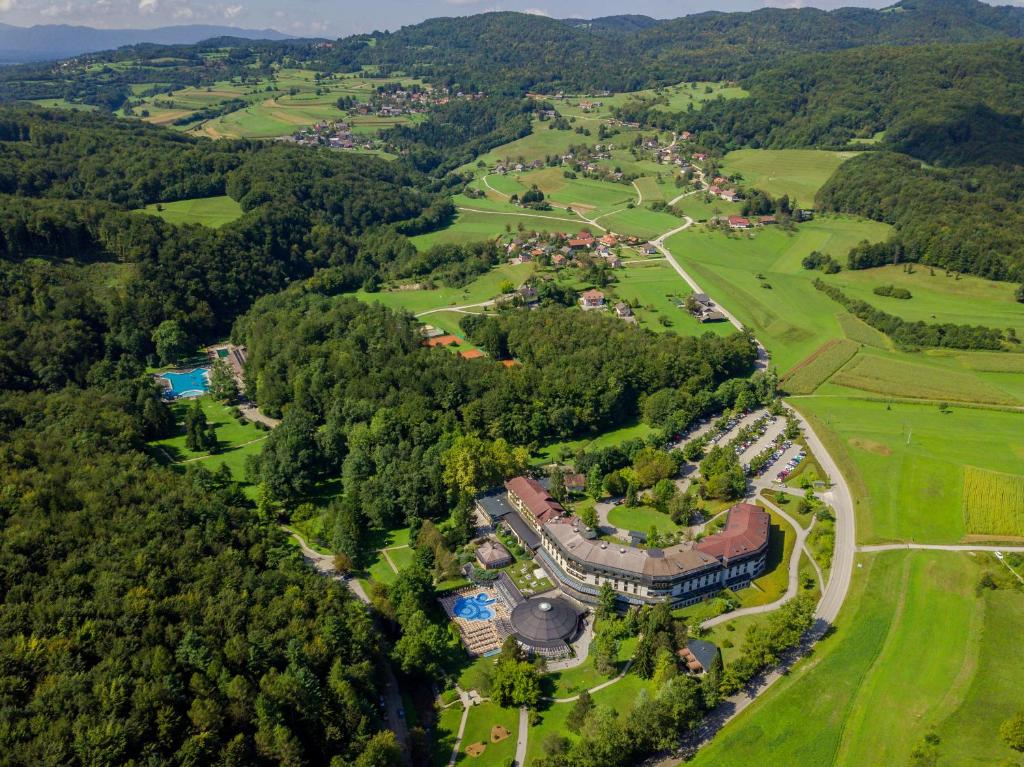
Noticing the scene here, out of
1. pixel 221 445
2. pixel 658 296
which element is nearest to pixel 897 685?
pixel 221 445

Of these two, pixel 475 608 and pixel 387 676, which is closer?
pixel 387 676

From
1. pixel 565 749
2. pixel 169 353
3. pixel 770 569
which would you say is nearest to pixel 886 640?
pixel 770 569

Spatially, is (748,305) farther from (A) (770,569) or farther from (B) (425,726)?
(B) (425,726)

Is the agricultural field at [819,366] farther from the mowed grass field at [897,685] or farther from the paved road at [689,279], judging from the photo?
the mowed grass field at [897,685]

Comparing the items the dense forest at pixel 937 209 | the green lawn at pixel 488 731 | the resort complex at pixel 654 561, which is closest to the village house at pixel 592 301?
the dense forest at pixel 937 209

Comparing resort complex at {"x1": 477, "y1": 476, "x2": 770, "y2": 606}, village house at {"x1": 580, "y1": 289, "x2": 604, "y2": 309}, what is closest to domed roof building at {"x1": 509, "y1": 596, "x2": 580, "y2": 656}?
resort complex at {"x1": 477, "y1": 476, "x2": 770, "y2": 606}

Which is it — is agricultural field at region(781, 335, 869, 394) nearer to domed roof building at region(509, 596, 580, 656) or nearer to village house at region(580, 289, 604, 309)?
village house at region(580, 289, 604, 309)

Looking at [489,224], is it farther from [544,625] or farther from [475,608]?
[544,625]
